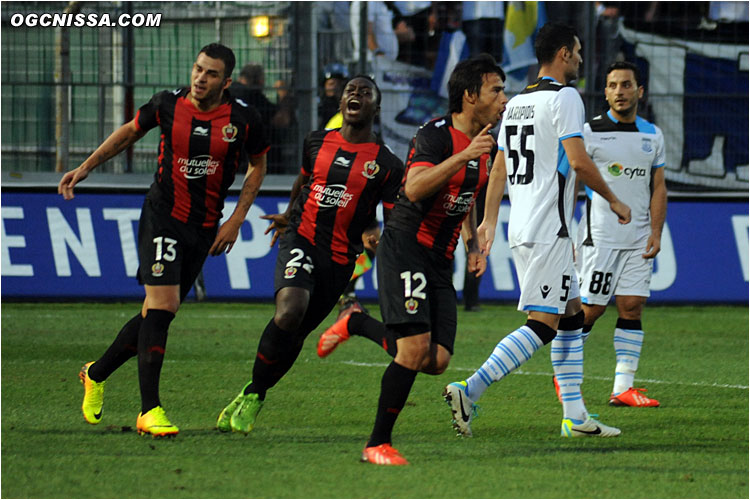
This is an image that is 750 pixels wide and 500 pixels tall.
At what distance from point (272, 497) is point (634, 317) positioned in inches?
156

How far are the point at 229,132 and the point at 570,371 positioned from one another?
2207mm

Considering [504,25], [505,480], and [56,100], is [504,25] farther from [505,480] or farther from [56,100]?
[505,480]

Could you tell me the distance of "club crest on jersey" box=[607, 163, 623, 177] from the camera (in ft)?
26.6

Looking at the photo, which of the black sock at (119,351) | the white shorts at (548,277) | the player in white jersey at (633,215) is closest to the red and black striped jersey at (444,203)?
the white shorts at (548,277)

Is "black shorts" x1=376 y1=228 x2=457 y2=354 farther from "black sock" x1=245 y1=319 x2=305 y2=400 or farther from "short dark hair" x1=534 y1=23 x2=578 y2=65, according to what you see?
"short dark hair" x1=534 y1=23 x2=578 y2=65

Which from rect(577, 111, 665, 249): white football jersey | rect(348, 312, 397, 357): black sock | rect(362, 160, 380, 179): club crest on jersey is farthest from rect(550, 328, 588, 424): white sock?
rect(577, 111, 665, 249): white football jersey

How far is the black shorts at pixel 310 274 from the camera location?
6.54m

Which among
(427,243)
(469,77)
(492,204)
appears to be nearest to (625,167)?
(492,204)

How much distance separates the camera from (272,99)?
52.2 ft

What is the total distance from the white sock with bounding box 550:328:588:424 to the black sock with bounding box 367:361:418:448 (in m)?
1.17

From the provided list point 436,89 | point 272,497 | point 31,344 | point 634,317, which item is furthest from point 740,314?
point 272,497

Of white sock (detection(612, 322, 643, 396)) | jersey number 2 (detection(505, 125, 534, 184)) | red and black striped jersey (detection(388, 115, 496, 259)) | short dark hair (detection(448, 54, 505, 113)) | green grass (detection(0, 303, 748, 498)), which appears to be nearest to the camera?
green grass (detection(0, 303, 748, 498))

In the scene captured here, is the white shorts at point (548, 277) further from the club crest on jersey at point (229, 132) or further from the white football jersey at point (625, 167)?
the white football jersey at point (625, 167)

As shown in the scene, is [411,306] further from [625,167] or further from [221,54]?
[625,167]
